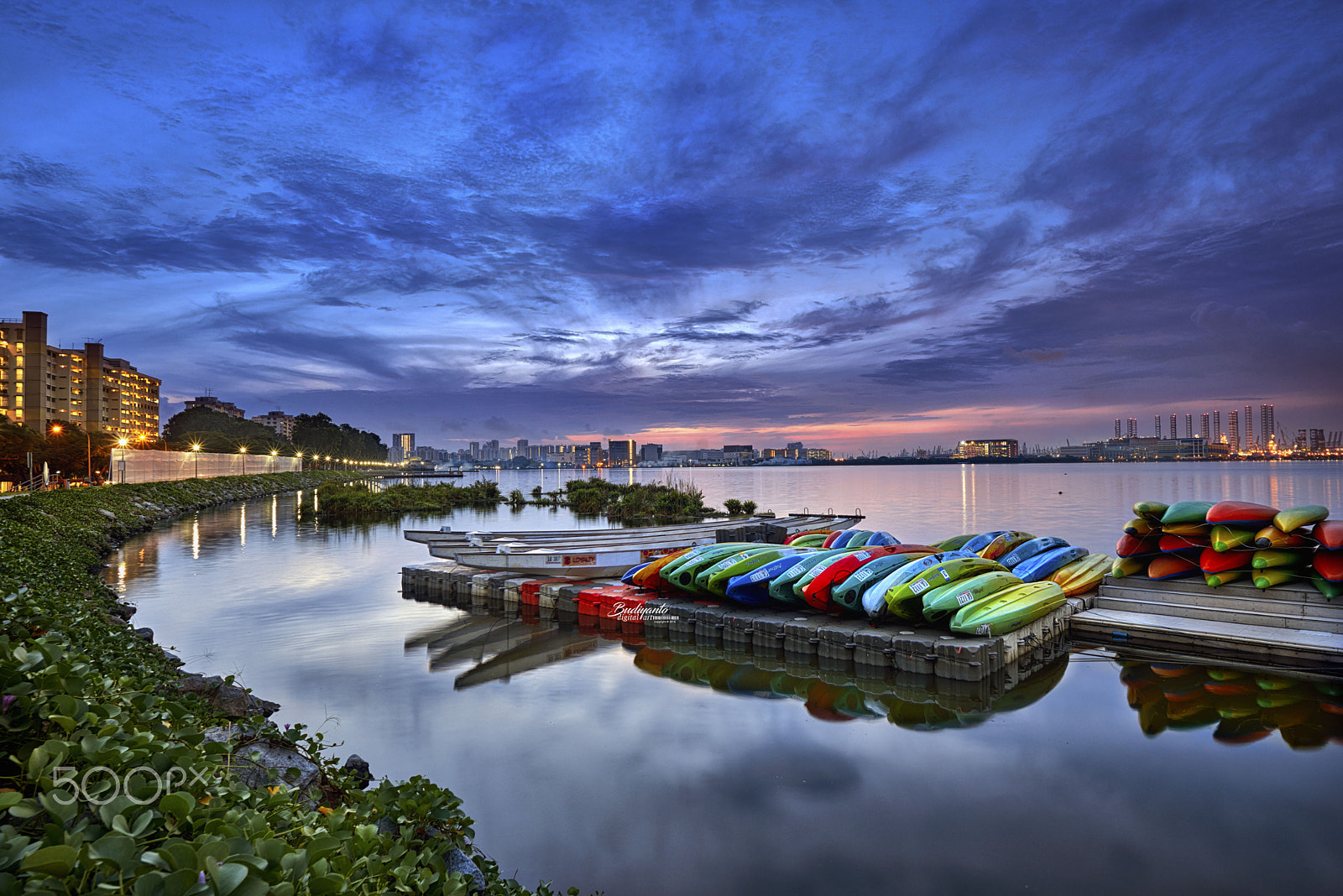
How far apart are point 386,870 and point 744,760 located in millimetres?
5820

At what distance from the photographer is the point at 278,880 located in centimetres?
224

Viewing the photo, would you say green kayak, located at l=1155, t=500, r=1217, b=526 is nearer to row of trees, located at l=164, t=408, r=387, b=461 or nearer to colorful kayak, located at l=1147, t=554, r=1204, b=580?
colorful kayak, located at l=1147, t=554, r=1204, b=580

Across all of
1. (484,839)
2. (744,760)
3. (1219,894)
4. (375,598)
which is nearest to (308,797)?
(484,839)

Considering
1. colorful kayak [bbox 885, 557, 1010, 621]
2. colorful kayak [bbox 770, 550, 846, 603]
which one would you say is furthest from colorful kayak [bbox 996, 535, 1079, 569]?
colorful kayak [bbox 770, 550, 846, 603]

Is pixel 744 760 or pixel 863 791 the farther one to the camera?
pixel 744 760

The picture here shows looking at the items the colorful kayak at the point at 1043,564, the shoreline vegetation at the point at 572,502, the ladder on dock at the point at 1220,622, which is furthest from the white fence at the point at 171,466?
the ladder on dock at the point at 1220,622

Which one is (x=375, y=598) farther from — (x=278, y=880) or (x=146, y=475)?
(x=146, y=475)

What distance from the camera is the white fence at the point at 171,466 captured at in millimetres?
44500

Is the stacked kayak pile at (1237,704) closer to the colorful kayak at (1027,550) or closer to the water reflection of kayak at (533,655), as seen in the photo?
the colorful kayak at (1027,550)

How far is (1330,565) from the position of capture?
38.2 ft

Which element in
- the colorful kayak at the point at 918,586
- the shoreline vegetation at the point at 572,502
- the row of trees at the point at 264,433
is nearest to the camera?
the colorful kayak at the point at 918,586

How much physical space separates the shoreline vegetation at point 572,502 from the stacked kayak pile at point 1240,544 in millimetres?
24601

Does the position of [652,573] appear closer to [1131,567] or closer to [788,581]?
[788,581]

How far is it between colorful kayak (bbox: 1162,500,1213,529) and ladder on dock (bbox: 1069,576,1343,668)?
1136 mm
